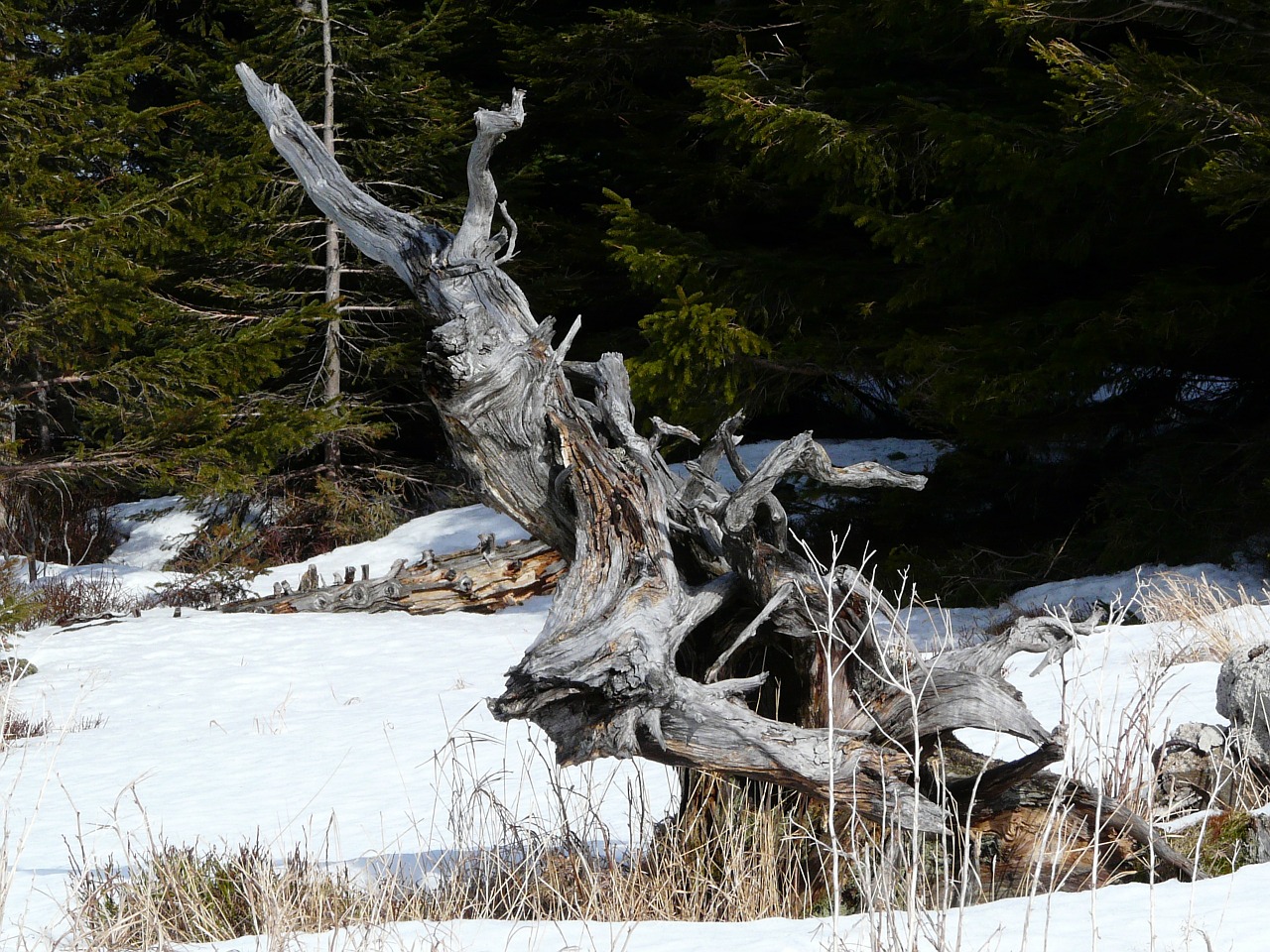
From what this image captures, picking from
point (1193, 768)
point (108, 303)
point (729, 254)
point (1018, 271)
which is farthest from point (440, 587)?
point (1193, 768)

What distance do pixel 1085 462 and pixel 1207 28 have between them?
4283 mm

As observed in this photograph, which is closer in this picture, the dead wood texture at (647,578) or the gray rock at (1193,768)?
the dead wood texture at (647,578)

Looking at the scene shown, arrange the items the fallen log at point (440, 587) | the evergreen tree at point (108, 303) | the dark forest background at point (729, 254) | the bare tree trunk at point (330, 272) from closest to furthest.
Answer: the dark forest background at point (729, 254) → the evergreen tree at point (108, 303) → the fallen log at point (440, 587) → the bare tree trunk at point (330, 272)

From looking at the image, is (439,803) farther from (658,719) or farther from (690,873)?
(658,719)

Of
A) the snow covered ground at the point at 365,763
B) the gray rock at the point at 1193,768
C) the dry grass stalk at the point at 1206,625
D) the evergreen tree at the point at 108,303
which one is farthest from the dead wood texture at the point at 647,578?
the evergreen tree at the point at 108,303

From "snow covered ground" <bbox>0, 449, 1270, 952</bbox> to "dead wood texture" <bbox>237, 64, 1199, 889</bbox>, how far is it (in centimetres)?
40

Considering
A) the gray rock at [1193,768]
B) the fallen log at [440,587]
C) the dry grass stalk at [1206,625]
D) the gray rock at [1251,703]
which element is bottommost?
the fallen log at [440,587]

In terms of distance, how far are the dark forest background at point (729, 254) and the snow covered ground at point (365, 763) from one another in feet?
5.92

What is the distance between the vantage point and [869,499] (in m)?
11.4

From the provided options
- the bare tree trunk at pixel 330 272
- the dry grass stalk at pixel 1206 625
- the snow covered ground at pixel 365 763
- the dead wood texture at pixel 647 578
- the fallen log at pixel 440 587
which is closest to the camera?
the snow covered ground at pixel 365 763

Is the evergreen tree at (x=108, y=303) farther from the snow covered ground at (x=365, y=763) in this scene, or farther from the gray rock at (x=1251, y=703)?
the gray rock at (x=1251, y=703)

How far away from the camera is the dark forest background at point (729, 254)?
8305 millimetres

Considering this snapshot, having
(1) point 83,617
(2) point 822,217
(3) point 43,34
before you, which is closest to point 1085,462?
(2) point 822,217

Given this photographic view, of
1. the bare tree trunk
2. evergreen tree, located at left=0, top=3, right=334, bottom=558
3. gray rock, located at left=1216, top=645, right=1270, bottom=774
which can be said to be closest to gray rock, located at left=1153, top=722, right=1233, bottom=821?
gray rock, located at left=1216, top=645, right=1270, bottom=774
